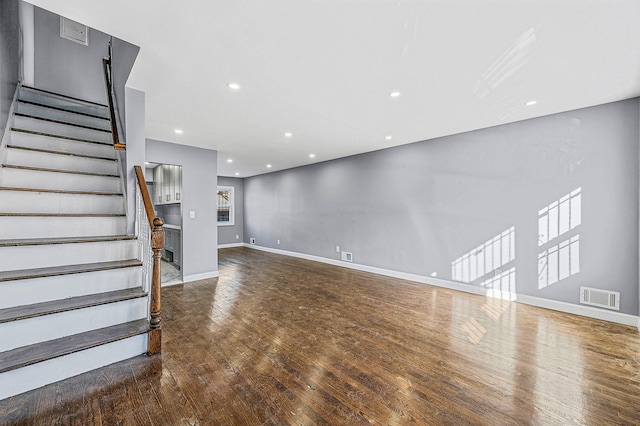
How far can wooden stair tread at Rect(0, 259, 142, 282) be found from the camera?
6.65ft

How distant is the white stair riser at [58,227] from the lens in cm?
234

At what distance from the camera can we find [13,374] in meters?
1.75

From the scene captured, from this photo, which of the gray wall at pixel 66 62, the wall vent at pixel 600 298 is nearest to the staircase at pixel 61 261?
the gray wall at pixel 66 62

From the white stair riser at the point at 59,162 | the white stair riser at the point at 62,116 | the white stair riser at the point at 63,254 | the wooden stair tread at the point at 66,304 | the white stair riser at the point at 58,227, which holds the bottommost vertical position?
the wooden stair tread at the point at 66,304

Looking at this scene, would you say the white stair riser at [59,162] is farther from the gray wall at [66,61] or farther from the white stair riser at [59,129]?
the gray wall at [66,61]

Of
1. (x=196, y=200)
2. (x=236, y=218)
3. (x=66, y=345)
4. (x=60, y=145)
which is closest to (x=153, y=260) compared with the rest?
(x=66, y=345)

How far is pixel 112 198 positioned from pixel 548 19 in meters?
4.29

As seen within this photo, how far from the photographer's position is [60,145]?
10.3 feet

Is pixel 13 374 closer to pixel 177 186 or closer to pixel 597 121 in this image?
pixel 177 186

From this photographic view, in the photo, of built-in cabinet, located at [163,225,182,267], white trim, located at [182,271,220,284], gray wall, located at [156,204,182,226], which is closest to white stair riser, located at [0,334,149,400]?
white trim, located at [182,271,220,284]

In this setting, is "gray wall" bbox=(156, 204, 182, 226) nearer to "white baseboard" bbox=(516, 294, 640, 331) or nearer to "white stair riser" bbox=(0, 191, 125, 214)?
"white stair riser" bbox=(0, 191, 125, 214)

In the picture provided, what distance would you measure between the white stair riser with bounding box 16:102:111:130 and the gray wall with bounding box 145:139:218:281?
86cm

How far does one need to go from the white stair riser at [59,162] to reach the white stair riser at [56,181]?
22cm

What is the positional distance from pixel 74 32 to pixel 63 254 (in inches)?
168
